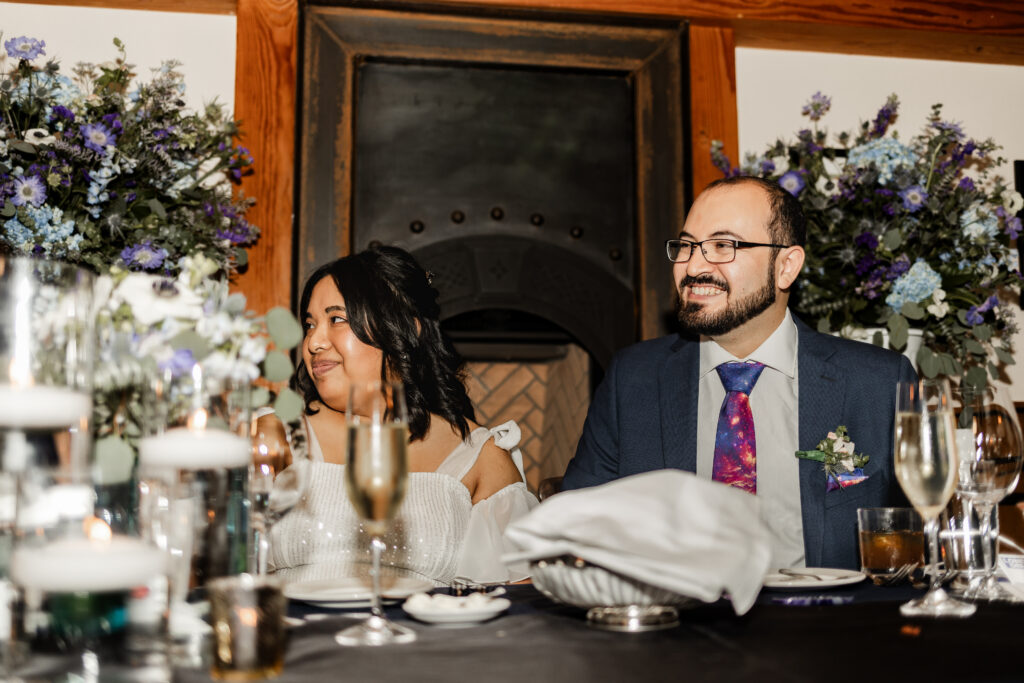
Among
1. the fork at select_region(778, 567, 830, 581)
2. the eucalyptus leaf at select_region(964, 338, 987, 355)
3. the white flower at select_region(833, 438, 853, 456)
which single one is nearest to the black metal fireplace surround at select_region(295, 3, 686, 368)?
the eucalyptus leaf at select_region(964, 338, 987, 355)

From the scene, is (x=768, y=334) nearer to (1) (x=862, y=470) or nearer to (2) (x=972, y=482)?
(1) (x=862, y=470)

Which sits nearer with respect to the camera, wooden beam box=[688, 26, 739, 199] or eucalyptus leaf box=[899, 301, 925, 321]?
eucalyptus leaf box=[899, 301, 925, 321]

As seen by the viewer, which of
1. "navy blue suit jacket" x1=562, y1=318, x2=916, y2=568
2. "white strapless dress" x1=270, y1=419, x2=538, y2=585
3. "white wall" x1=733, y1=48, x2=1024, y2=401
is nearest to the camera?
"white strapless dress" x1=270, y1=419, x2=538, y2=585

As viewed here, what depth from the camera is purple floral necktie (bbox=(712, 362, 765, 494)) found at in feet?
6.53

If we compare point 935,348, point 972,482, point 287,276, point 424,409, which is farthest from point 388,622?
point 935,348

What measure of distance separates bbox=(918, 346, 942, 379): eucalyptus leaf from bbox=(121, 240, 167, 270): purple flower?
197 centimetres

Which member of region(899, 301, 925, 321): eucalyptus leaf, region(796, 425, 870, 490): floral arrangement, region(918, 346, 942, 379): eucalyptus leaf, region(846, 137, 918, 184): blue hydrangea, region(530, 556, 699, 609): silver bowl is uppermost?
region(846, 137, 918, 184): blue hydrangea

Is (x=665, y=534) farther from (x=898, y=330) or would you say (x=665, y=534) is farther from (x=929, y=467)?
(x=898, y=330)

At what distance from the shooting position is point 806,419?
2.03 metres

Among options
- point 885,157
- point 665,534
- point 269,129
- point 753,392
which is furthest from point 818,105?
point 665,534

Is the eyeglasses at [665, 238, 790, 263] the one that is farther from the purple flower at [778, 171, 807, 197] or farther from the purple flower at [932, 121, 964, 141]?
the purple flower at [932, 121, 964, 141]

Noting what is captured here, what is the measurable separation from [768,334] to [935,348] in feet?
2.39

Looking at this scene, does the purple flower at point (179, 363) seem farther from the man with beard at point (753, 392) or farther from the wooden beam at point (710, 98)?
the wooden beam at point (710, 98)

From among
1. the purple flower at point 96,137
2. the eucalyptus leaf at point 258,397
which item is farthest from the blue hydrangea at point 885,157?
the eucalyptus leaf at point 258,397
